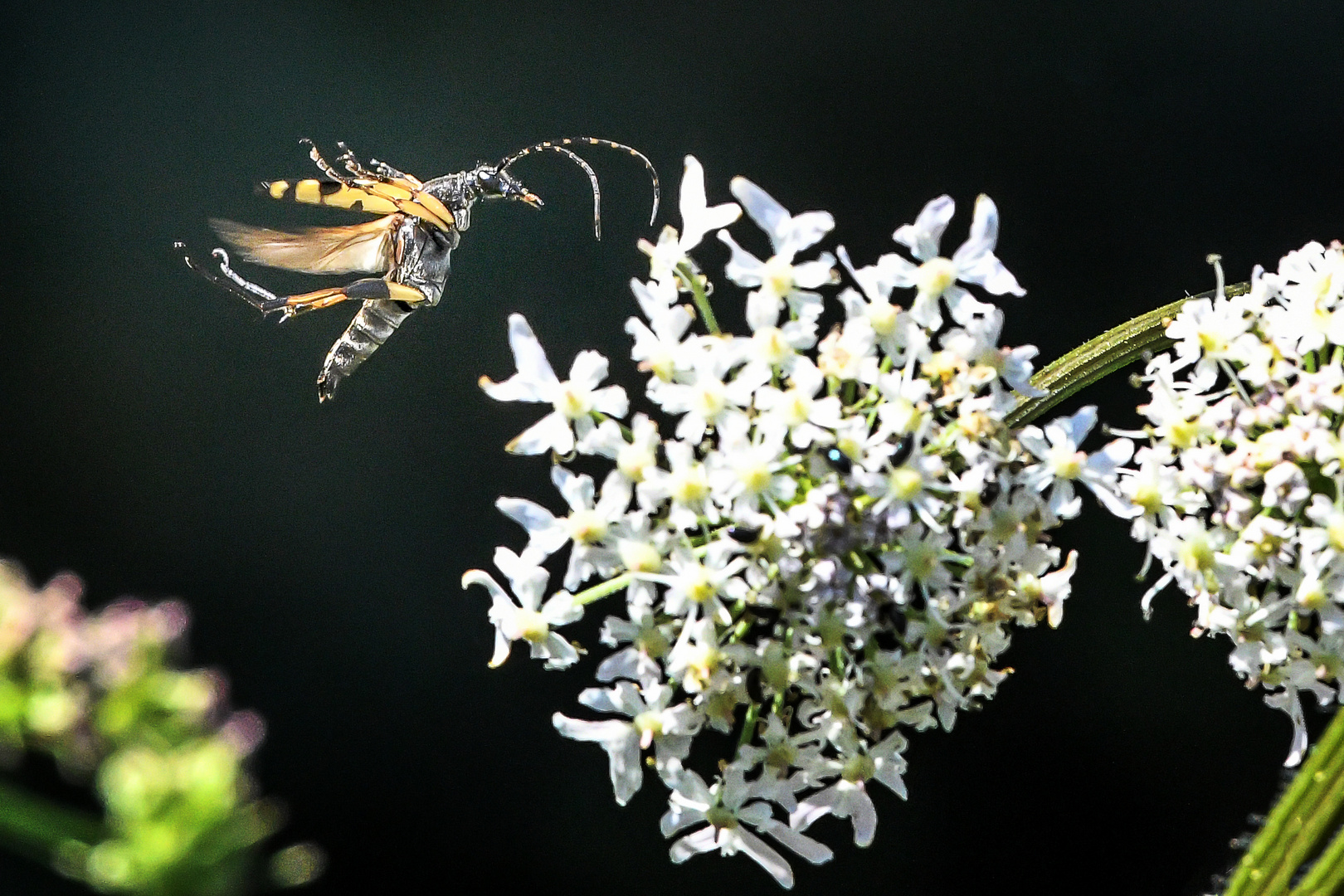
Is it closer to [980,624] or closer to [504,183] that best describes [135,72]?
[504,183]

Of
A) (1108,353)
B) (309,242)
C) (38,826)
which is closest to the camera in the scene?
(38,826)

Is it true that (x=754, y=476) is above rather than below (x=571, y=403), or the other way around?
below

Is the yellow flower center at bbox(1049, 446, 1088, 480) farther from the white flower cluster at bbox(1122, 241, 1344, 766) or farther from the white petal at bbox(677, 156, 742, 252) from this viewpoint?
the white petal at bbox(677, 156, 742, 252)

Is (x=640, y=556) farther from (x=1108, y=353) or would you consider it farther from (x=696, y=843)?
(x=1108, y=353)

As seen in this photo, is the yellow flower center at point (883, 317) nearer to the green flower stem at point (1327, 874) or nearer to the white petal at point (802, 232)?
the white petal at point (802, 232)

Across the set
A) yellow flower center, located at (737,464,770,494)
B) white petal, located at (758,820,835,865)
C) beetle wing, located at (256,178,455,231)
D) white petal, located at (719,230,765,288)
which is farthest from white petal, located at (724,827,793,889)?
beetle wing, located at (256,178,455,231)

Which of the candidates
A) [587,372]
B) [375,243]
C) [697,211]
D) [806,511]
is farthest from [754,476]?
[375,243]

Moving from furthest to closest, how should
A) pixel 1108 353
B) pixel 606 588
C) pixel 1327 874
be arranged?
pixel 1108 353 < pixel 606 588 < pixel 1327 874

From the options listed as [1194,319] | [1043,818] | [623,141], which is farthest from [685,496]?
[1043,818]
